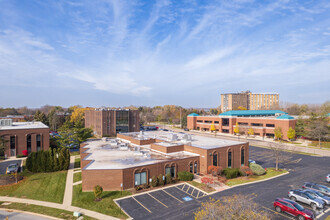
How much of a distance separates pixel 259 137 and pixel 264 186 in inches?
2029

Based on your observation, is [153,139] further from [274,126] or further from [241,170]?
[274,126]

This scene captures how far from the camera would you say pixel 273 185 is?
2839 cm

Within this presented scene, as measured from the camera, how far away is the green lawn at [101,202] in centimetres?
2072

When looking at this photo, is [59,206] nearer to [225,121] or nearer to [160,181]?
[160,181]

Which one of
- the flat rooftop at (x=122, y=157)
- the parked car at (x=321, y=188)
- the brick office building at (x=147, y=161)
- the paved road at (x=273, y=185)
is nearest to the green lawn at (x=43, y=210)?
the brick office building at (x=147, y=161)

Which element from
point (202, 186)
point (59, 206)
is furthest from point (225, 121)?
point (59, 206)

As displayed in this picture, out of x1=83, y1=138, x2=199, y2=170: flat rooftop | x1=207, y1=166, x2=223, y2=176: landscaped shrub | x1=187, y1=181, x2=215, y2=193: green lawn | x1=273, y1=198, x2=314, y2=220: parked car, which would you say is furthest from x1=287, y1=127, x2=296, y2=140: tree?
x1=273, y1=198, x2=314, y2=220: parked car

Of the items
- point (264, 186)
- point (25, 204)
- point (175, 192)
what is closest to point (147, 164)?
point (175, 192)

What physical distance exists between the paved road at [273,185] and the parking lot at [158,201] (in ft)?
1.27

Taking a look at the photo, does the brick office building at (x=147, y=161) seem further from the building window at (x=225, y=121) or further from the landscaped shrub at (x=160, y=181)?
the building window at (x=225, y=121)

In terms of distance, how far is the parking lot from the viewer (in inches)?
815

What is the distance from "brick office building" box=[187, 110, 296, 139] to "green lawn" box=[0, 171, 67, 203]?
66481 millimetres

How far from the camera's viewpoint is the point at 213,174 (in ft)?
104

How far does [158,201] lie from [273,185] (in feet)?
56.0
